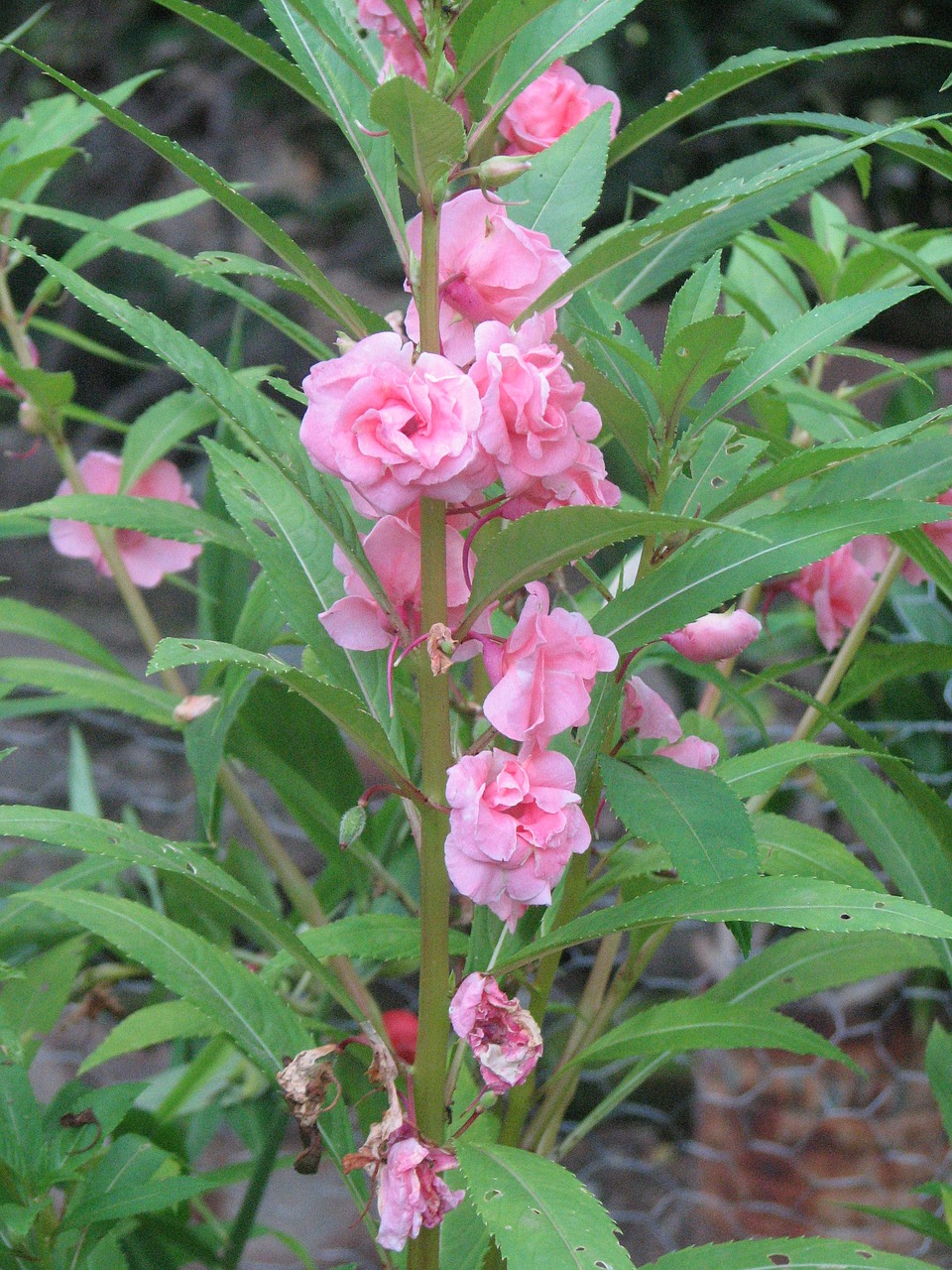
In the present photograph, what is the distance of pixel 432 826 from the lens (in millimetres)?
419

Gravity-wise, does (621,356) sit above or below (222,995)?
above

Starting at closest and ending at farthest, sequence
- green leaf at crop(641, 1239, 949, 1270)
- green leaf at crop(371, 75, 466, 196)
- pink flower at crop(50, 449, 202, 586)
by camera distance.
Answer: green leaf at crop(371, 75, 466, 196), green leaf at crop(641, 1239, 949, 1270), pink flower at crop(50, 449, 202, 586)

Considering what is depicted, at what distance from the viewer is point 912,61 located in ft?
5.51

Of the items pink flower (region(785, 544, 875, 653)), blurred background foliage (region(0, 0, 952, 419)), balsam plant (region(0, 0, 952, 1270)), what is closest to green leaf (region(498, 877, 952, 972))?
balsam plant (region(0, 0, 952, 1270))

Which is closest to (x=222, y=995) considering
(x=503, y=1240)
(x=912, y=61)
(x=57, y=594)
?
(x=503, y=1240)

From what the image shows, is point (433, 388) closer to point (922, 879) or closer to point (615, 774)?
point (615, 774)

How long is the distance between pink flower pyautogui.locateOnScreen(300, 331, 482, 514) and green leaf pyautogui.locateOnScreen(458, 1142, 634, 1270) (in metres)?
0.21

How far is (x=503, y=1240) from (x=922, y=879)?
0.28m

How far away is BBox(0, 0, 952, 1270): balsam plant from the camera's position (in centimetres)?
37

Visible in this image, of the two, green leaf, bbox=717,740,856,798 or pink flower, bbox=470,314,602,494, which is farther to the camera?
green leaf, bbox=717,740,856,798

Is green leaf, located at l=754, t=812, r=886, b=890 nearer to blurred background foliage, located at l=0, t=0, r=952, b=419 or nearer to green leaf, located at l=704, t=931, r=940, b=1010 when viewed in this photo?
green leaf, located at l=704, t=931, r=940, b=1010

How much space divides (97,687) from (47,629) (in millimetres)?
63

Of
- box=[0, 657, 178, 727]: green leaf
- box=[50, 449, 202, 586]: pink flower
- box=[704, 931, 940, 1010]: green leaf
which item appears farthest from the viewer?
box=[50, 449, 202, 586]: pink flower

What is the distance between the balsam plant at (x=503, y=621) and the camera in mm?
367
